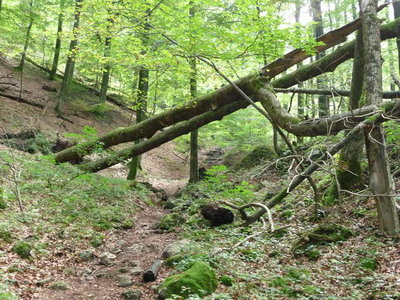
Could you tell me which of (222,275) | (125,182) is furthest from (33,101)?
(222,275)

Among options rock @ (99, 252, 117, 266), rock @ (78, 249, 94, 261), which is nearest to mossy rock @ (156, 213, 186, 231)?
rock @ (99, 252, 117, 266)

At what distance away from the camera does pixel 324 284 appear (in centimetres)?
482

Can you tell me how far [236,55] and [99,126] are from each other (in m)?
14.5

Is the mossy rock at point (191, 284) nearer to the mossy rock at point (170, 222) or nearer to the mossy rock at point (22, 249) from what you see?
the mossy rock at point (22, 249)

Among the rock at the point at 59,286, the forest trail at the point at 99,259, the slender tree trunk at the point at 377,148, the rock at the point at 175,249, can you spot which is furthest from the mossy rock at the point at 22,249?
the slender tree trunk at the point at 377,148

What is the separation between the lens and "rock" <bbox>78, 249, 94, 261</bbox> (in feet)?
20.5

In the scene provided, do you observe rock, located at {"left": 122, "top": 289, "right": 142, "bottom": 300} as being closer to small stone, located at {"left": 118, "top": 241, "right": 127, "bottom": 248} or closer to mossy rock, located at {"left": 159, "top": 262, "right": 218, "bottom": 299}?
mossy rock, located at {"left": 159, "top": 262, "right": 218, "bottom": 299}

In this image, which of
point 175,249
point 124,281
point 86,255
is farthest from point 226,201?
point 124,281

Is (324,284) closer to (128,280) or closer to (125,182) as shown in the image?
(128,280)

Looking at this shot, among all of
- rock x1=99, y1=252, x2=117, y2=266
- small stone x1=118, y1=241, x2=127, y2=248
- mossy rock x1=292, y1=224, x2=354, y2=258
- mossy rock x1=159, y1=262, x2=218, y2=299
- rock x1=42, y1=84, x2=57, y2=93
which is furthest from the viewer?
rock x1=42, y1=84, x2=57, y2=93

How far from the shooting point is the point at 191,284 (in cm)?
458

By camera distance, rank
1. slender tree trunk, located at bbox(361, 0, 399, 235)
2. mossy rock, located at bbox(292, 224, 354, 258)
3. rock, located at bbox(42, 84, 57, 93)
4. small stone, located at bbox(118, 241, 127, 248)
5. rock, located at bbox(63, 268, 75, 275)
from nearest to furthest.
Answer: rock, located at bbox(63, 268, 75, 275), slender tree trunk, located at bbox(361, 0, 399, 235), mossy rock, located at bbox(292, 224, 354, 258), small stone, located at bbox(118, 241, 127, 248), rock, located at bbox(42, 84, 57, 93)

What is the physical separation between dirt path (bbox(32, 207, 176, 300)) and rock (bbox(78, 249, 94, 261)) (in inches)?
3.6

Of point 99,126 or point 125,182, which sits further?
point 99,126
